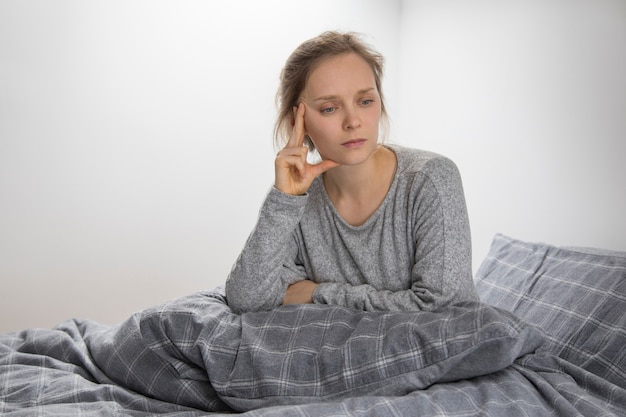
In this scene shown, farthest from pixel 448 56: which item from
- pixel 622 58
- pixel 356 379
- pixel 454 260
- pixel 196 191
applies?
pixel 356 379

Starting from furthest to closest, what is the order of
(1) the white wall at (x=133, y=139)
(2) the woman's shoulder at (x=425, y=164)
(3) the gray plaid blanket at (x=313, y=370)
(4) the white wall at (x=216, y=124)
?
1. (1) the white wall at (x=133, y=139)
2. (4) the white wall at (x=216, y=124)
3. (2) the woman's shoulder at (x=425, y=164)
4. (3) the gray plaid blanket at (x=313, y=370)

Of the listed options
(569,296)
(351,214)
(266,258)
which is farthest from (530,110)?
(266,258)

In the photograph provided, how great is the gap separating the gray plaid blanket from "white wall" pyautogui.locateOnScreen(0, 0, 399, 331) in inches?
54.8

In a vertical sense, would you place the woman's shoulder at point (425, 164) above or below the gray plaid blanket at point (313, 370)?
above

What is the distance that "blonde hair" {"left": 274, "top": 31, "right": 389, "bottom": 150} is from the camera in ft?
6.20

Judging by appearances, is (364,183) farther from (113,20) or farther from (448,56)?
(113,20)

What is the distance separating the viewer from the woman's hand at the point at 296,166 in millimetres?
1854

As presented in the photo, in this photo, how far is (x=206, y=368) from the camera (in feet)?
5.08

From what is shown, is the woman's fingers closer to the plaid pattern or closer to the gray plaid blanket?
the gray plaid blanket

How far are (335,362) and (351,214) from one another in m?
0.56

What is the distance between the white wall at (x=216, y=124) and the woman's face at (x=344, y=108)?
0.95 meters

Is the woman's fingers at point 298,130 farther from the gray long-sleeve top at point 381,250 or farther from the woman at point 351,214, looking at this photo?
the gray long-sleeve top at point 381,250

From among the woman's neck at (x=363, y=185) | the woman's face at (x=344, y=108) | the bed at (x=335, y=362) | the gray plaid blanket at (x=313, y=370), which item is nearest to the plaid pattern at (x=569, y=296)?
the bed at (x=335, y=362)

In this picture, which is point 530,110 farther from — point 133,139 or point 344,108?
point 133,139
